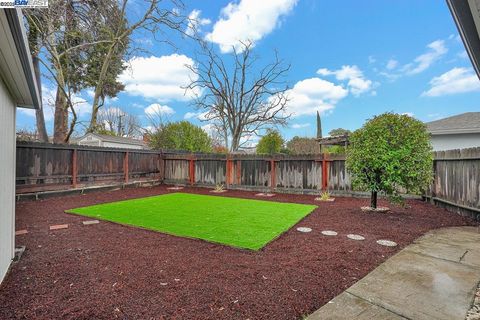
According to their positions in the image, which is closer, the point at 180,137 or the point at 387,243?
the point at 387,243

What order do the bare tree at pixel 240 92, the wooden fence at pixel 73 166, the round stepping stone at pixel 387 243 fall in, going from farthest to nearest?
the bare tree at pixel 240 92, the wooden fence at pixel 73 166, the round stepping stone at pixel 387 243

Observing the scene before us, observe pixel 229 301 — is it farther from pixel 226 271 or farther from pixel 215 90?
pixel 215 90

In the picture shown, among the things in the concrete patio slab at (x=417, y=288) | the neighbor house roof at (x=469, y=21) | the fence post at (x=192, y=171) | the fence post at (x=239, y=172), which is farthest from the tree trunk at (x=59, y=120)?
the neighbor house roof at (x=469, y=21)

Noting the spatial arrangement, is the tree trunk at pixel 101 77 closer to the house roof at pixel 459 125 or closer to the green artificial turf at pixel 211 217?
the green artificial turf at pixel 211 217

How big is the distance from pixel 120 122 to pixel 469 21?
30437 mm

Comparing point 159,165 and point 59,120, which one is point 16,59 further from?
point 59,120

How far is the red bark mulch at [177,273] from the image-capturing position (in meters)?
1.97

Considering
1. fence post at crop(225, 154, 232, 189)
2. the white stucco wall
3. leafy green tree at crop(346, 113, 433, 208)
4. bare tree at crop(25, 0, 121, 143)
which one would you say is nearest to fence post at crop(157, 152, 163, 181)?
fence post at crop(225, 154, 232, 189)

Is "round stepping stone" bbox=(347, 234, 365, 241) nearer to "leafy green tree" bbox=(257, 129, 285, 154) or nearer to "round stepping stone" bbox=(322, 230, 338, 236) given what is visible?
"round stepping stone" bbox=(322, 230, 338, 236)

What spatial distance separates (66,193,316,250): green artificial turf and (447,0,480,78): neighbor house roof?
2993 millimetres

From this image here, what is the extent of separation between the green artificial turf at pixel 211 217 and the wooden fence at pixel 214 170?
8.50 ft

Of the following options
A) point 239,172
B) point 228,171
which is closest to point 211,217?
point 239,172

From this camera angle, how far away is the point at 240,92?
65.3 ft

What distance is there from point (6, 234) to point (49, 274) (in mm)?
624
